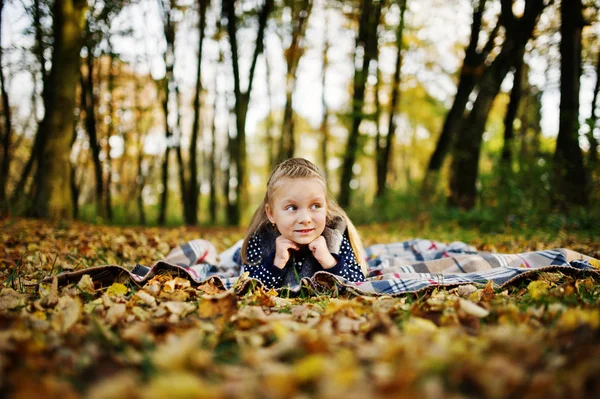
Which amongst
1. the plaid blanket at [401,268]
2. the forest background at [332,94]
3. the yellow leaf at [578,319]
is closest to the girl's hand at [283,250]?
the plaid blanket at [401,268]

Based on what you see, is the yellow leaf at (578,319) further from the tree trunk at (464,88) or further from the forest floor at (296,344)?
the tree trunk at (464,88)

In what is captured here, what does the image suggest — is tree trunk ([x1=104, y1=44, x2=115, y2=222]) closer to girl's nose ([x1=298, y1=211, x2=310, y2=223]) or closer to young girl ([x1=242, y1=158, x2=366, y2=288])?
young girl ([x1=242, y1=158, x2=366, y2=288])

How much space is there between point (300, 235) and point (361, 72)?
34.6ft

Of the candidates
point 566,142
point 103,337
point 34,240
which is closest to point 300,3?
point 566,142

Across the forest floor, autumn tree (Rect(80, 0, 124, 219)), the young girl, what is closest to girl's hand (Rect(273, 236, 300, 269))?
the young girl

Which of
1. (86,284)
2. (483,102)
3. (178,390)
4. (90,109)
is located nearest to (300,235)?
(86,284)

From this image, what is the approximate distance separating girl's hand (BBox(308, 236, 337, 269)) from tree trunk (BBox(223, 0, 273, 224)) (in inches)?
339

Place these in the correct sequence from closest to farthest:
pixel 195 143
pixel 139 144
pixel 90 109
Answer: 1. pixel 90 109
2. pixel 195 143
3. pixel 139 144

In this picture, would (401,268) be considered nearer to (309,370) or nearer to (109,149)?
(309,370)

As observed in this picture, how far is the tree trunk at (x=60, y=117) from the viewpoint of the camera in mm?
6414

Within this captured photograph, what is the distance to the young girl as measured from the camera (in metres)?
2.70

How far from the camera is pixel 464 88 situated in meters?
9.49

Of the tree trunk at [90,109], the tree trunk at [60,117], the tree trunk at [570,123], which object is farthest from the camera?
the tree trunk at [90,109]

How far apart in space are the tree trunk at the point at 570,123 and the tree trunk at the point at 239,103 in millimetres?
7169
